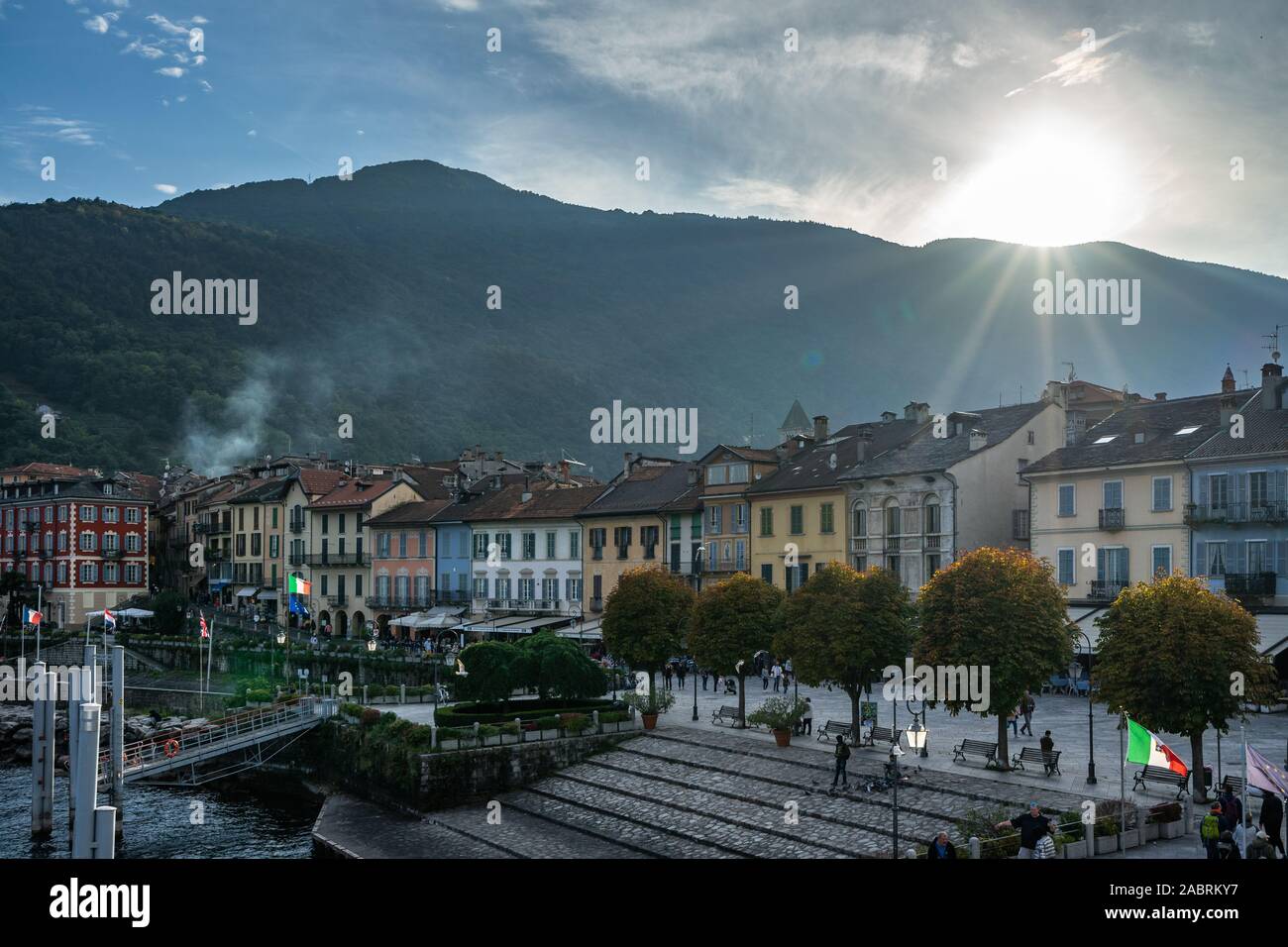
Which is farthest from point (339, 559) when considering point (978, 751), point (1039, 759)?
point (1039, 759)

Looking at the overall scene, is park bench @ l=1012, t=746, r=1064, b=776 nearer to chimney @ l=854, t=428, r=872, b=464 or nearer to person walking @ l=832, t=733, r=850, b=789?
person walking @ l=832, t=733, r=850, b=789

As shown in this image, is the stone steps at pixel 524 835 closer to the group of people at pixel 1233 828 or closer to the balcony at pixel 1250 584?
the group of people at pixel 1233 828

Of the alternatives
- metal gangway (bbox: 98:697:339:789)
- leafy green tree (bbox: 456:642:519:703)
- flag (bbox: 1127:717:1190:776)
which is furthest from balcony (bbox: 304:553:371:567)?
flag (bbox: 1127:717:1190:776)

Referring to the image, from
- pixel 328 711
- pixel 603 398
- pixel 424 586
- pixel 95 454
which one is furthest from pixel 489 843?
pixel 603 398

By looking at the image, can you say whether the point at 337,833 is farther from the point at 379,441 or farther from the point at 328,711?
the point at 379,441

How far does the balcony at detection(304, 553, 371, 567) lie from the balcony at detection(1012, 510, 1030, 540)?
1921 inches

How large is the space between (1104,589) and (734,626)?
65.0 feet

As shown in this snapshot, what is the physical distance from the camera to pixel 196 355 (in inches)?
Answer: 6437

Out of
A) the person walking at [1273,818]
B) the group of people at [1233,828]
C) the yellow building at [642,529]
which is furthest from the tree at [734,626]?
the yellow building at [642,529]

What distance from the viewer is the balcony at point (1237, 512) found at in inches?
1895

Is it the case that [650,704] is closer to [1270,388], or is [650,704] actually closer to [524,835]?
[524,835]

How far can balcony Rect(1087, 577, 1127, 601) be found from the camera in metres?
53.8

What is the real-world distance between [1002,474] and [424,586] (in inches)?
1693
